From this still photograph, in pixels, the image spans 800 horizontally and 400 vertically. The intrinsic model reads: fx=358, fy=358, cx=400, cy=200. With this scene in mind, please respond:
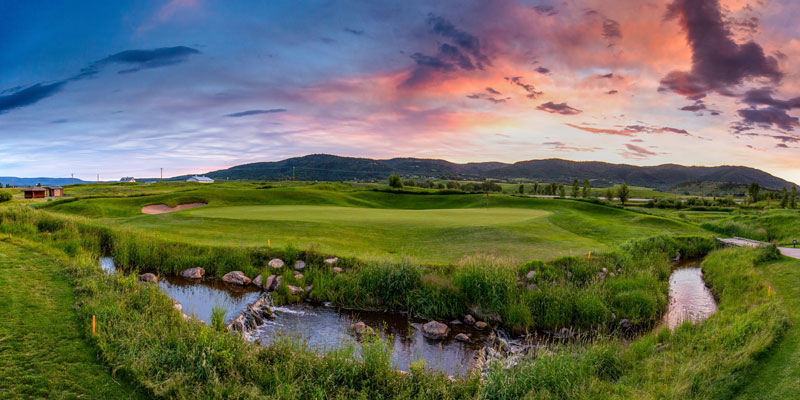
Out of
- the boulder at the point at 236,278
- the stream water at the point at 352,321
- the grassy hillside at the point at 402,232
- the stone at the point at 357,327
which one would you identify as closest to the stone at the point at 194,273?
the stream water at the point at 352,321

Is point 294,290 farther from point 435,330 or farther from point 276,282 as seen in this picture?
point 435,330

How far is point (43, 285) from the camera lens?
995cm

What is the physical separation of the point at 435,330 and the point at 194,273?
11.3 meters

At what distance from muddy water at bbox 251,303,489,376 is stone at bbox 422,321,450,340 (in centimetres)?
19

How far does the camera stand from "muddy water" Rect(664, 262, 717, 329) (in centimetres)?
1249

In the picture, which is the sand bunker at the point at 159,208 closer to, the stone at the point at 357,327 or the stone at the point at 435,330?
the stone at the point at 357,327

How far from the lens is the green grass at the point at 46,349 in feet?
19.5

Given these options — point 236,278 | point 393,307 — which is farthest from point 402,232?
point 236,278

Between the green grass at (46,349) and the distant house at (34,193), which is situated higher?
the distant house at (34,193)

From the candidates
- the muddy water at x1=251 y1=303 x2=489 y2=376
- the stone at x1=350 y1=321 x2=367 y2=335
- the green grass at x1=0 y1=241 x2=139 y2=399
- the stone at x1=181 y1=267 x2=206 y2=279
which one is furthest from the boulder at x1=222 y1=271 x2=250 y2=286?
the stone at x1=350 y1=321 x2=367 y2=335

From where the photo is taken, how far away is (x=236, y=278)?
15398 mm

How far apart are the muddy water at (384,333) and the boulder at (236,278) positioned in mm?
2952

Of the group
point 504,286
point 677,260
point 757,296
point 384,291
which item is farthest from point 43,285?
point 677,260

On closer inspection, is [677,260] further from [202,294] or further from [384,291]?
[202,294]
